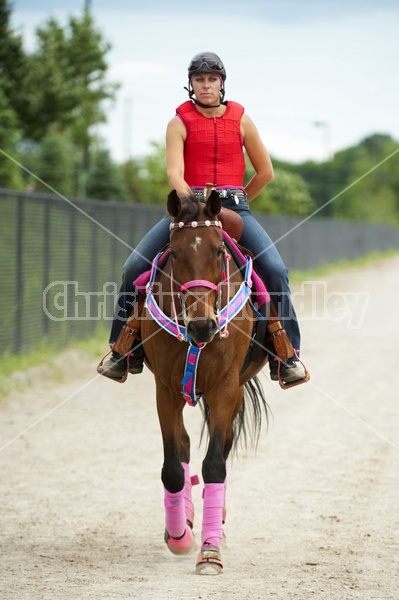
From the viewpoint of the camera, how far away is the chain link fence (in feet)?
49.4

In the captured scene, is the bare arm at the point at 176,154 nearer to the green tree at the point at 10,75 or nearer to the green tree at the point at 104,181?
the green tree at the point at 10,75

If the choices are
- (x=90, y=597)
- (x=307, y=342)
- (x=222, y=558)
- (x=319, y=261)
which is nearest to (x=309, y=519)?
(x=222, y=558)

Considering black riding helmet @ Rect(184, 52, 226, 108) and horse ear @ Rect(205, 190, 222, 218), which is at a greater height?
black riding helmet @ Rect(184, 52, 226, 108)

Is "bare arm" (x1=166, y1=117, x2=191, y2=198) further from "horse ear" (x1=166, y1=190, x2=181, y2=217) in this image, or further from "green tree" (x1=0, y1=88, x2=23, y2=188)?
"green tree" (x1=0, y1=88, x2=23, y2=188)

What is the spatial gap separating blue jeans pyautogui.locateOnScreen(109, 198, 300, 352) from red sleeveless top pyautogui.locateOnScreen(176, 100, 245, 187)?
0.23 m

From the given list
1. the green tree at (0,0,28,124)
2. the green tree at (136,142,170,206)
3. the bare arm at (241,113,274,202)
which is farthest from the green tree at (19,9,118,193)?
the bare arm at (241,113,274,202)

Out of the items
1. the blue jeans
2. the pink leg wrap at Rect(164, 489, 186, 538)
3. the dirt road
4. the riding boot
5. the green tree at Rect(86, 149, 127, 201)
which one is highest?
the green tree at Rect(86, 149, 127, 201)

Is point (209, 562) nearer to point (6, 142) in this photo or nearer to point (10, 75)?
point (6, 142)

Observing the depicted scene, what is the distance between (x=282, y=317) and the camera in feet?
24.4

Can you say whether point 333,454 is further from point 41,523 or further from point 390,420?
point 41,523

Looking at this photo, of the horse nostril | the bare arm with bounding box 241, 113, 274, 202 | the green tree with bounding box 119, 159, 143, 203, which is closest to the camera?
the horse nostril

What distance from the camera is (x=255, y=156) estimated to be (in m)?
7.27

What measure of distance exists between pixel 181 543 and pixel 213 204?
7.37 ft

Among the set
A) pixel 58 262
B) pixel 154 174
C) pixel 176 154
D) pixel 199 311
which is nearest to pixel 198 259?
pixel 199 311
